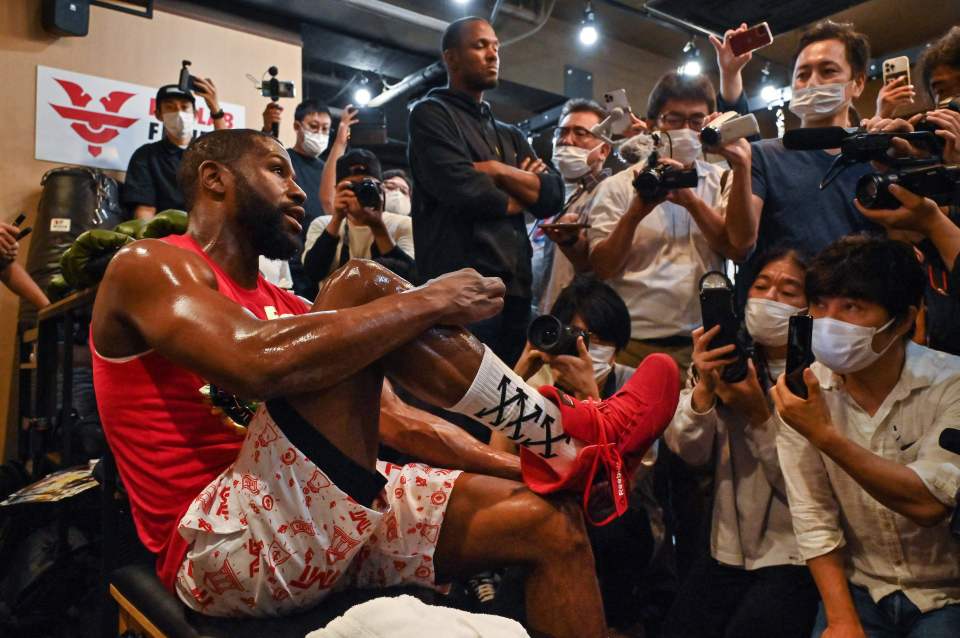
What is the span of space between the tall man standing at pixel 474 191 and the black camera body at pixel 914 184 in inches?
47.0

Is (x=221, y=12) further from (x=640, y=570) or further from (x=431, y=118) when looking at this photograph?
(x=640, y=570)

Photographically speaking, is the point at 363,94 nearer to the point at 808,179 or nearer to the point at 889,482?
the point at 808,179

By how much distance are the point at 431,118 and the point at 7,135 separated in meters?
2.93

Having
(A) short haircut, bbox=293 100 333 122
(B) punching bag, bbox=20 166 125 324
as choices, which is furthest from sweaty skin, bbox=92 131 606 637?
(A) short haircut, bbox=293 100 333 122

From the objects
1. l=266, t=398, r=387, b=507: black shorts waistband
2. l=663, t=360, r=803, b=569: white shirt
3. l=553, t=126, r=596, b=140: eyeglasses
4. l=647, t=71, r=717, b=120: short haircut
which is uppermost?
l=647, t=71, r=717, b=120: short haircut

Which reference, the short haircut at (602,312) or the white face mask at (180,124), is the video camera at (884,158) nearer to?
the short haircut at (602,312)

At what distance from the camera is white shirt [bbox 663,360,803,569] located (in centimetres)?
191

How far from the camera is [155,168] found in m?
3.91

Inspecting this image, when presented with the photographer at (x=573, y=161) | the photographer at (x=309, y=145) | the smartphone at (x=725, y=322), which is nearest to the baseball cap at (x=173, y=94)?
the photographer at (x=309, y=145)

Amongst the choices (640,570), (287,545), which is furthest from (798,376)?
(287,545)

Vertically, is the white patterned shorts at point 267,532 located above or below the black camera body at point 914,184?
below

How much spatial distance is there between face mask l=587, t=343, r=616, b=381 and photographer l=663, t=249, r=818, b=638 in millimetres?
278

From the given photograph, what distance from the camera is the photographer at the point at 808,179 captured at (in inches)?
89.3

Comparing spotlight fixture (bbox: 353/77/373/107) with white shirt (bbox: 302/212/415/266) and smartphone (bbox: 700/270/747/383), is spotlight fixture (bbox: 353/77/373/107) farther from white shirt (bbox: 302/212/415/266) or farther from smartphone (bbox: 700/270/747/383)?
smartphone (bbox: 700/270/747/383)
